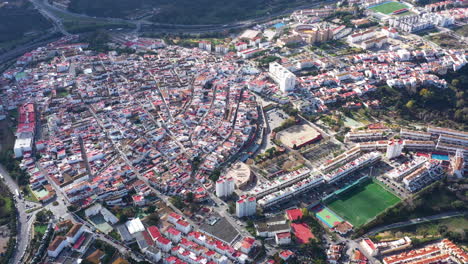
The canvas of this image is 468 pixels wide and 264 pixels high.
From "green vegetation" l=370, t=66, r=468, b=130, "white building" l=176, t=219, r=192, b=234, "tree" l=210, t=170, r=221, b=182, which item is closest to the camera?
"white building" l=176, t=219, r=192, b=234

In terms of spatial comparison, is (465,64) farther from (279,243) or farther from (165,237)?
(165,237)

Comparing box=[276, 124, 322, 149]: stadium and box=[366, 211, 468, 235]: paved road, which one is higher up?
box=[276, 124, 322, 149]: stadium

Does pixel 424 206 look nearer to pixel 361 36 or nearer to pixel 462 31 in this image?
pixel 361 36

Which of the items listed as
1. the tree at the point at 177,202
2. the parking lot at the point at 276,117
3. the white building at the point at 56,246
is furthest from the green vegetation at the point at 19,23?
the tree at the point at 177,202

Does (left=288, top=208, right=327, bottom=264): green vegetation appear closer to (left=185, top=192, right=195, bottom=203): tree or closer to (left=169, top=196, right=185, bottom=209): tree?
(left=185, top=192, right=195, bottom=203): tree

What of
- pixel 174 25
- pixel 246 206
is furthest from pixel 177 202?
pixel 174 25

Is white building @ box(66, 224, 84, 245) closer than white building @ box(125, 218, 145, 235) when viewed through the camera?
Yes

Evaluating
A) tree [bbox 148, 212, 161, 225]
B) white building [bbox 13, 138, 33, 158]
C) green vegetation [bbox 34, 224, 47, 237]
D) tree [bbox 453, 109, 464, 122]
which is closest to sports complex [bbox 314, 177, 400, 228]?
tree [bbox 148, 212, 161, 225]
